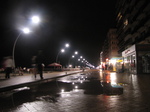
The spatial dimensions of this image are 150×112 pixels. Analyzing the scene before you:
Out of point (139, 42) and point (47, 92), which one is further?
point (139, 42)

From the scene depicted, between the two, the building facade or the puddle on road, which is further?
the building facade

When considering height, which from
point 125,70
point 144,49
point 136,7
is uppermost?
point 136,7

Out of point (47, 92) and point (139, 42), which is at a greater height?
point (139, 42)

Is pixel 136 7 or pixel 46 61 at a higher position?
pixel 136 7

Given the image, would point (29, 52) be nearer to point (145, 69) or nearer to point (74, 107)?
point (145, 69)

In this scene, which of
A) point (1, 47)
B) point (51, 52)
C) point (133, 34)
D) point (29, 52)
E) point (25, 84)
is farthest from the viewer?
point (51, 52)

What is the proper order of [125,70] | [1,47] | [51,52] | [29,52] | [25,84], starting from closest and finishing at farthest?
[25,84], [125,70], [1,47], [29,52], [51,52]

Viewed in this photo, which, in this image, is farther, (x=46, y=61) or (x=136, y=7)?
(x=46, y=61)

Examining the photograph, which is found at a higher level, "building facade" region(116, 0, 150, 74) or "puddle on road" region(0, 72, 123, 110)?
"building facade" region(116, 0, 150, 74)

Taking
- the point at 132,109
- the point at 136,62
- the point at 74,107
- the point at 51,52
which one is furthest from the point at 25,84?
the point at 51,52

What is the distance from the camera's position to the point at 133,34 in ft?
→ 134

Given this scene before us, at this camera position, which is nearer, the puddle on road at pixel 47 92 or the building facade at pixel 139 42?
the puddle on road at pixel 47 92

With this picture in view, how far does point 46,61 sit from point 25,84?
370 ft

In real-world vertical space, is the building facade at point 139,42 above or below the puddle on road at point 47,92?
above
